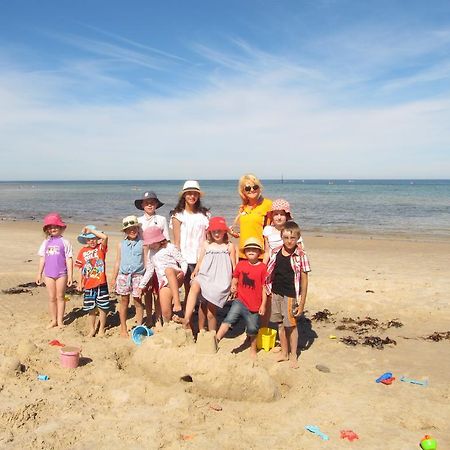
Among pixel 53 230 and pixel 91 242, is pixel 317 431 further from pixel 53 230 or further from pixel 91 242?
pixel 53 230

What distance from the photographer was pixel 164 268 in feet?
19.2

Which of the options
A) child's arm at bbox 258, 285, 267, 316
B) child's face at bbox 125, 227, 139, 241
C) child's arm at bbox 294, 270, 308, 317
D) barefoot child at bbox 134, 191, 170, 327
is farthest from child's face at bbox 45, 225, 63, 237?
child's arm at bbox 294, 270, 308, 317

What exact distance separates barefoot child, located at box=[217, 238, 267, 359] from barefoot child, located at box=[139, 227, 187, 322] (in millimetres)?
876

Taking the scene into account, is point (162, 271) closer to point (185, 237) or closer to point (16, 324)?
point (185, 237)

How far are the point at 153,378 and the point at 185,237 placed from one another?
201 centimetres

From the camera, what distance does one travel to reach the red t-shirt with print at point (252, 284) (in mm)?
5383

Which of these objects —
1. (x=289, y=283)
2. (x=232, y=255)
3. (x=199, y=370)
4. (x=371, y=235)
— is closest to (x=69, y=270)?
(x=232, y=255)

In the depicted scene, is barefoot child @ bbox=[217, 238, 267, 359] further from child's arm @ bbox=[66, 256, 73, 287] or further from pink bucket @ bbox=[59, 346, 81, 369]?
child's arm @ bbox=[66, 256, 73, 287]

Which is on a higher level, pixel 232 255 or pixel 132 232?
pixel 132 232

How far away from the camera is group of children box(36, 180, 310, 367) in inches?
206

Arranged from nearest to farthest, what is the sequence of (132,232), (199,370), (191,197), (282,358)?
(199,370) → (282,358) → (191,197) → (132,232)

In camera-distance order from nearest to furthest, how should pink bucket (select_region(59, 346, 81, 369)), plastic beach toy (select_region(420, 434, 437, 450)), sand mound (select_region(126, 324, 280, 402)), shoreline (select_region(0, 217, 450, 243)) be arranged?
plastic beach toy (select_region(420, 434, 437, 450))
sand mound (select_region(126, 324, 280, 402))
pink bucket (select_region(59, 346, 81, 369))
shoreline (select_region(0, 217, 450, 243))

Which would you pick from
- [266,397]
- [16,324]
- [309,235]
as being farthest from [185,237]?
[309,235]

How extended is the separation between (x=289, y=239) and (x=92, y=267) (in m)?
2.93
